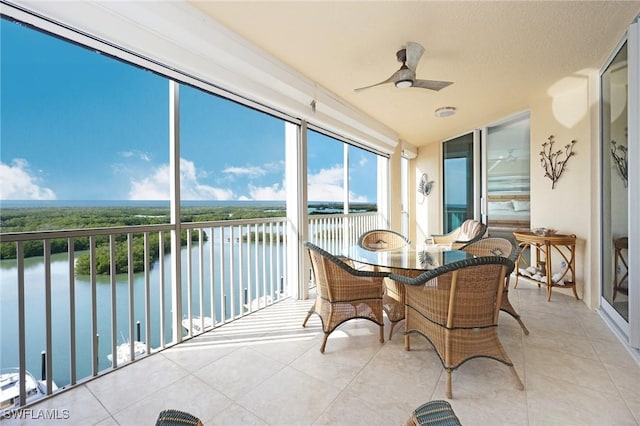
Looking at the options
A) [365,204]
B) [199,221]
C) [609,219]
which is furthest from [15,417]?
[365,204]

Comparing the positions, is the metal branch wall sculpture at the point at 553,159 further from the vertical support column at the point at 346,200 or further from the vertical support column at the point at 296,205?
the vertical support column at the point at 296,205

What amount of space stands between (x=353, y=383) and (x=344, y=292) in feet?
2.14

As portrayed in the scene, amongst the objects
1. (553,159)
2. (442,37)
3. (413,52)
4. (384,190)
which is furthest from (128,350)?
(553,159)

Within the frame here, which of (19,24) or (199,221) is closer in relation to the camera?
(19,24)

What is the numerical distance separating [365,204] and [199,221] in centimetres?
394

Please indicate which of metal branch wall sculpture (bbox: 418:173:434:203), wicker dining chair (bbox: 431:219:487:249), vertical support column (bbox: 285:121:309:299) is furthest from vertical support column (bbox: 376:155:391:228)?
vertical support column (bbox: 285:121:309:299)

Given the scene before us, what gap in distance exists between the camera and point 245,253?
10.7 feet

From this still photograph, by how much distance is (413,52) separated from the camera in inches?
92.9

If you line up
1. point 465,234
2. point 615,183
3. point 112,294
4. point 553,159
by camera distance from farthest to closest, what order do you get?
1. point 465,234
2. point 553,159
3. point 615,183
4. point 112,294

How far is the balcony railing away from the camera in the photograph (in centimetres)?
171

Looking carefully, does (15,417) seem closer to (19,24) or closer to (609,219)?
(19,24)

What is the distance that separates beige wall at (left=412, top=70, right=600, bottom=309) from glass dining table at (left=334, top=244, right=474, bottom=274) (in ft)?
5.03

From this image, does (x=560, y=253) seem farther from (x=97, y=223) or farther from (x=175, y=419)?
(x=97, y=223)

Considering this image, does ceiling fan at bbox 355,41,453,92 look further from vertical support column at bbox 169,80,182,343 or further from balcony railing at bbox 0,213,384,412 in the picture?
balcony railing at bbox 0,213,384,412
